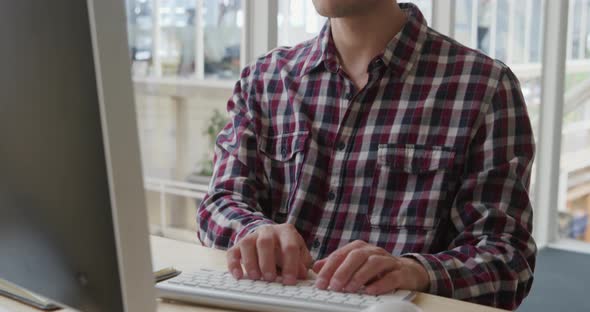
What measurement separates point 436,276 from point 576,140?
3593 mm

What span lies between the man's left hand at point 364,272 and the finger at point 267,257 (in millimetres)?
66

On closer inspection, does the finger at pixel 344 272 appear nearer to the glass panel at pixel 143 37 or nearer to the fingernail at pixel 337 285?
the fingernail at pixel 337 285

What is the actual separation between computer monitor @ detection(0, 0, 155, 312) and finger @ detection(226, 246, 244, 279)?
1.51 feet

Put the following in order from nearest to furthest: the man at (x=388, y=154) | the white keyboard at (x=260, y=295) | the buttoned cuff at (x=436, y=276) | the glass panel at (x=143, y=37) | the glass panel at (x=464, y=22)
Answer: the white keyboard at (x=260, y=295), the buttoned cuff at (x=436, y=276), the man at (x=388, y=154), the glass panel at (x=143, y=37), the glass panel at (x=464, y=22)

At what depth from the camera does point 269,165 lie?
1.51m

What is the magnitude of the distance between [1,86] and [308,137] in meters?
0.92

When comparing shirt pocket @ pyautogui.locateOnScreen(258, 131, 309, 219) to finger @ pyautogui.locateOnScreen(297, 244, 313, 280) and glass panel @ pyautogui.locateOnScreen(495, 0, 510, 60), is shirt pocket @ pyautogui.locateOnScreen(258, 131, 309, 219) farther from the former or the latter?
glass panel @ pyautogui.locateOnScreen(495, 0, 510, 60)

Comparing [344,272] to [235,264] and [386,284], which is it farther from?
[235,264]

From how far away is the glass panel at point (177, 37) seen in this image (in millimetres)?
2799

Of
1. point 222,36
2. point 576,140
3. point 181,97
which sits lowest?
point 576,140

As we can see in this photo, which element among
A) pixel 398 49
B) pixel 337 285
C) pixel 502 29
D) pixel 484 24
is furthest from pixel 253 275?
pixel 502 29

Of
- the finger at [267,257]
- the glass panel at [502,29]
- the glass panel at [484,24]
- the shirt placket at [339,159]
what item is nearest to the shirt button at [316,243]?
the shirt placket at [339,159]

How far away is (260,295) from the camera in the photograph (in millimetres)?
954

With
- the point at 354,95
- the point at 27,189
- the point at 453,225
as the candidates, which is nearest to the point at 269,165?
the point at 354,95
